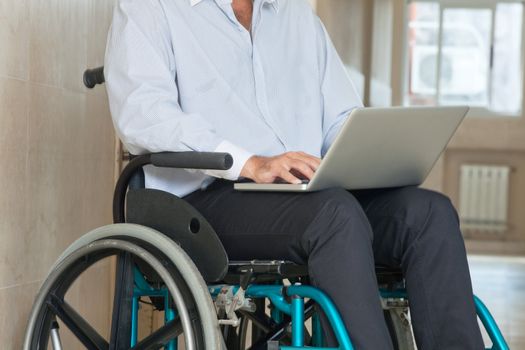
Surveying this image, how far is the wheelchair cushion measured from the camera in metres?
1.59

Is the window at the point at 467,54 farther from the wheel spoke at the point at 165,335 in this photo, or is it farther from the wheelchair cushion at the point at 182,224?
the wheel spoke at the point at 165,335

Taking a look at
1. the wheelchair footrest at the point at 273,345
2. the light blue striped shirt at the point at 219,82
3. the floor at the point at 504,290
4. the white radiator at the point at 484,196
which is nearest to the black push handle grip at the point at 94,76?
the light blue striped shirt at the point at 219,82

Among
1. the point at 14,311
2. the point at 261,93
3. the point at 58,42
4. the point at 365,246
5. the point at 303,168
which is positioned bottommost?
the point at 14,311

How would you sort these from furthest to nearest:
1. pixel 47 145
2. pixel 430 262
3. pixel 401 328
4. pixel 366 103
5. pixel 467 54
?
1. pixel 467 54
2. pixel 366 103
3. pixel 47 145
4. pixel 401 328
5. pixel 430 262

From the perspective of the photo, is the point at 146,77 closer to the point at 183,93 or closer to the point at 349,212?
the point at 183,93

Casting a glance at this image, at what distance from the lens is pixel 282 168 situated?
1.64 metres

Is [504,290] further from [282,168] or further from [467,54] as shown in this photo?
[282,168]

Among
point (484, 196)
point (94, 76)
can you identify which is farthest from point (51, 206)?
point (484, 196)

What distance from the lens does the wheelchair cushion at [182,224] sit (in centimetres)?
159

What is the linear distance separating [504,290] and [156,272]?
409 cm

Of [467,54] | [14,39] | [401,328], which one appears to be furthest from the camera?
[467,54]

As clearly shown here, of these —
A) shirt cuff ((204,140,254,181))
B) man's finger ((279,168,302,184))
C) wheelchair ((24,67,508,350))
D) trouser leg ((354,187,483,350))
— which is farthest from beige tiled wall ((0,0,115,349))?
trouser leg ((354,187,483,350))

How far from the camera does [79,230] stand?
7.73ft

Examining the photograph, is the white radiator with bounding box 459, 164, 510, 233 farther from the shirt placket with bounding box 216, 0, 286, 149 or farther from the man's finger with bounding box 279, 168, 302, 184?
the man's finger with bounding box 279, 168, 302, 184
